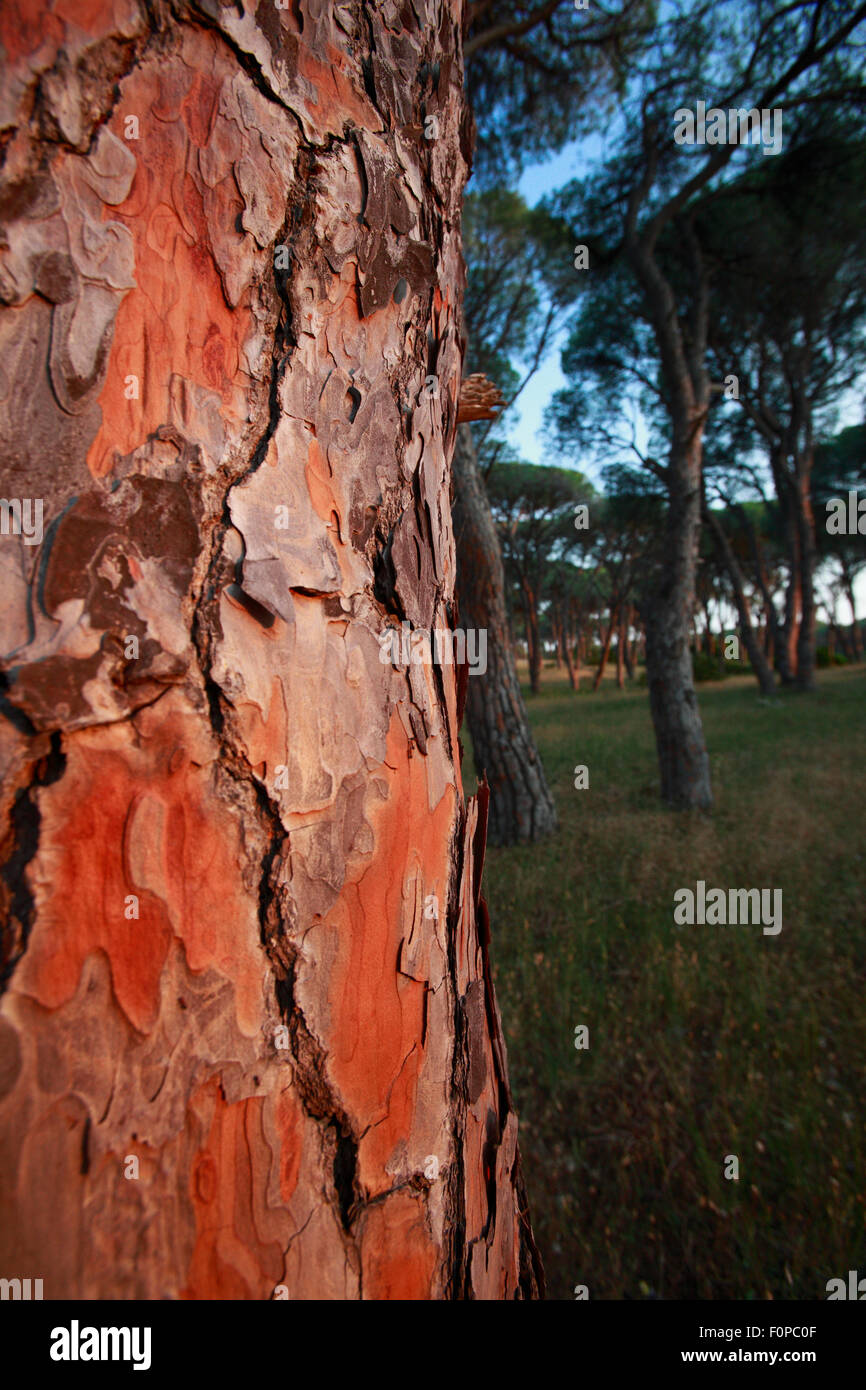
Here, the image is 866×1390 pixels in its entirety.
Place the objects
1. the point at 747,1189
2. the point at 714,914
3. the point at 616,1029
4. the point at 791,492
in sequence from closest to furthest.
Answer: the point at 747,1189, the point at 616,1029, the point at 714,914, the point at 791,492

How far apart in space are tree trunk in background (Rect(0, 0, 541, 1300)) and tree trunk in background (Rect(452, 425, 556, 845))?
4.49 metres

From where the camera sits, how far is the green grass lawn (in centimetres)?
217

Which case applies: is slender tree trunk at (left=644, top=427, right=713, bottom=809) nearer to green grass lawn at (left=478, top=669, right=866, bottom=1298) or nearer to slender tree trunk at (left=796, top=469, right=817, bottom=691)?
green grass lawn at (left=478, top=669, right=866, bottom=1298)

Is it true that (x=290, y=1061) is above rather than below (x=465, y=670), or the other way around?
below

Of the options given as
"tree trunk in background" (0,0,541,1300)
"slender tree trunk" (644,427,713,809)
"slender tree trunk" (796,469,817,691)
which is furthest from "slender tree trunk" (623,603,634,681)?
"tree trunk in background" (0,0,541,1300)

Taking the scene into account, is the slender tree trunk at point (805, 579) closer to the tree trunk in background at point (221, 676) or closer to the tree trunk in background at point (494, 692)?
the tree trunk in background at point (494, 692)

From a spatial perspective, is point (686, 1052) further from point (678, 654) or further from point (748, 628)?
point (748, 628)

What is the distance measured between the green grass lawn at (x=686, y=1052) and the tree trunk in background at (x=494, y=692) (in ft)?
1.16
